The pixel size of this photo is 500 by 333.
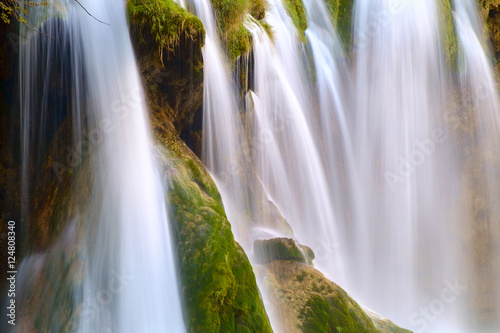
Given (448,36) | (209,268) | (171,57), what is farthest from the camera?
(448,36)

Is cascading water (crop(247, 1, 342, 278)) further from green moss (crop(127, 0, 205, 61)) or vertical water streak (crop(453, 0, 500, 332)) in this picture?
vertical water streak (crop(453, 0, 500, 332))

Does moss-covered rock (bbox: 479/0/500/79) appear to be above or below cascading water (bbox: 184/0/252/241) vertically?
above

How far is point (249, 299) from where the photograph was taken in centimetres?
519

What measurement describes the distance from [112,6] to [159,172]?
8.40ft

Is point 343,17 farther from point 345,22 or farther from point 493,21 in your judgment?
point 493,21

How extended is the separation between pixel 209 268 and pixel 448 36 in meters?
12.5

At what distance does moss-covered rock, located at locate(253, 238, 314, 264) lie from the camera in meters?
6.71

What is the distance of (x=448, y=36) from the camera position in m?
13.8

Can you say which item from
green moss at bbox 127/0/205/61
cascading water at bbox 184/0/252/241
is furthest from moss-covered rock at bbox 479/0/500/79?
green moss at bbox 127/0/205/61

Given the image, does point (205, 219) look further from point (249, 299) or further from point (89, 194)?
point (89, 194)

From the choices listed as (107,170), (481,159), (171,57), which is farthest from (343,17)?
(107,170)

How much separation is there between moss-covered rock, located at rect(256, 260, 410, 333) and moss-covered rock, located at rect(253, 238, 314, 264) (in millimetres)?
91

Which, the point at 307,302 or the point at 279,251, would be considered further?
the point at 279,251

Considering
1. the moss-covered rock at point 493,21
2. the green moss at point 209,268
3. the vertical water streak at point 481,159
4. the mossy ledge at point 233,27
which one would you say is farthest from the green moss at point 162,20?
the moss-covered rock at point 493,21
